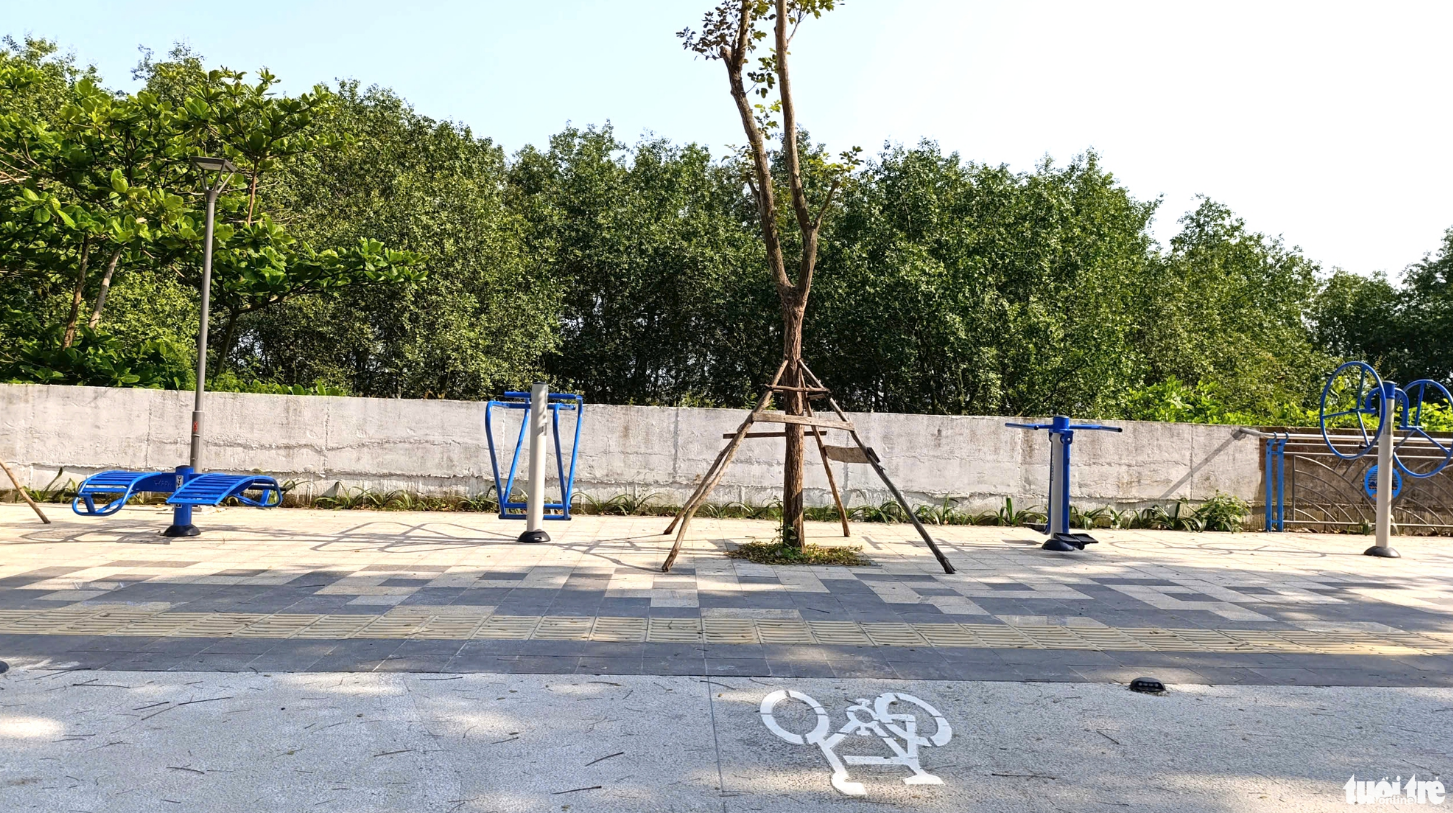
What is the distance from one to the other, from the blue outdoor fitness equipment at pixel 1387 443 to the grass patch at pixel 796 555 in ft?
20.3

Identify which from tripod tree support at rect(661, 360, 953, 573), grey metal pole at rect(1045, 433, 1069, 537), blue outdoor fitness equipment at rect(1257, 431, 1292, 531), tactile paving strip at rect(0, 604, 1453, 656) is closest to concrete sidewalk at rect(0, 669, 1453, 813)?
tactile paving strip at rect(0, 604, 1453, 656)

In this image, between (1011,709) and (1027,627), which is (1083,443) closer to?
(1027,627)

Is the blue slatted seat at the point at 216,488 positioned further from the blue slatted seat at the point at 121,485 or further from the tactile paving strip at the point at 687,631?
the tactile paving strip at the point at 687,631

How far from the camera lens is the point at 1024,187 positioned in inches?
910

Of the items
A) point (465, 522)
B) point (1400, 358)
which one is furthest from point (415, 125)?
point (1400, 358)

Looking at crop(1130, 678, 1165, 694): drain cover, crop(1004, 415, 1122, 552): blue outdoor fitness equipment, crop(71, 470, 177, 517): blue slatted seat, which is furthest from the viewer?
crop(1004, 415, 1122, 552): blue outdoor fitness equipment

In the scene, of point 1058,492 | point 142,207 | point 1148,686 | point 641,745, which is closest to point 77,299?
point 142,207

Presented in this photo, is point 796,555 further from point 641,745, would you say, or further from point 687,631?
point 641,745

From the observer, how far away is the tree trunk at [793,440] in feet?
31.4

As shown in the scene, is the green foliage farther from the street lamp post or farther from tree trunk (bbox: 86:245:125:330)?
the street lamp post

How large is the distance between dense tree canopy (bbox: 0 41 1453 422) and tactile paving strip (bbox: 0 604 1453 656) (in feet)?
18.3

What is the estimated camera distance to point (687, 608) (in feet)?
22.4

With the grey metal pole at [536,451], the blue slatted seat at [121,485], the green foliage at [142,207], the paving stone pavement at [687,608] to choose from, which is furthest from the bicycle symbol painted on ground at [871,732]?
the green foliage at [142,207]

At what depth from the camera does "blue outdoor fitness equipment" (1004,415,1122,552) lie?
1100 cm
